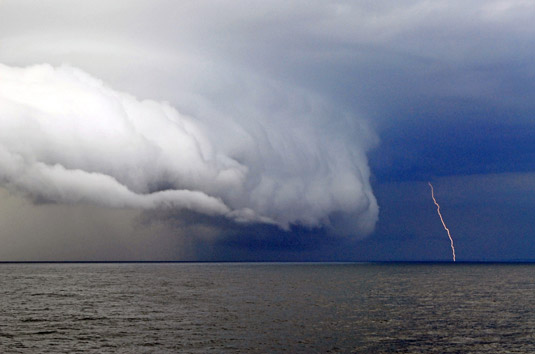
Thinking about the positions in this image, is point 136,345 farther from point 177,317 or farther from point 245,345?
point 177,317

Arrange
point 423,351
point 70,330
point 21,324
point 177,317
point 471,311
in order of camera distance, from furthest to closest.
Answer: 1. point 471,311
2. point 177,317
3. point 21,324
4. point 70,330
5. point 423,351

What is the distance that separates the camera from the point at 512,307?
3142 inches

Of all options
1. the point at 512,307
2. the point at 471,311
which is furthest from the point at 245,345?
the point at 512,307

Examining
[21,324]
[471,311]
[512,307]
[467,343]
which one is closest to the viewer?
[467,343]

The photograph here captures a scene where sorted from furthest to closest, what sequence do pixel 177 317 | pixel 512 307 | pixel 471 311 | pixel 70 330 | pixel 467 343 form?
pixel 512 307 → pixel 471 311 → pixel 177 317 → pixel 70 330 → pixel 467 343

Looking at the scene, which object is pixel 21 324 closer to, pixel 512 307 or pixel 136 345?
pixel 136 345

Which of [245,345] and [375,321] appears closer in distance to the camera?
[245,345]

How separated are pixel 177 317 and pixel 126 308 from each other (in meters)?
13.6

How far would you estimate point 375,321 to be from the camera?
62.5 m

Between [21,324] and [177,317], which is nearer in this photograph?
[21,324]

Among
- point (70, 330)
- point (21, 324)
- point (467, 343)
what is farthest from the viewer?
point (21, 324)

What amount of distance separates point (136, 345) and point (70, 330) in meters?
12.3

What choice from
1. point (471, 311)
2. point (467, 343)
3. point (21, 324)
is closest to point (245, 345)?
point (467, 343)

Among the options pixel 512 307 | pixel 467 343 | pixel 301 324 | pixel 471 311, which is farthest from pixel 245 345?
pixel 512 307
